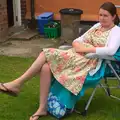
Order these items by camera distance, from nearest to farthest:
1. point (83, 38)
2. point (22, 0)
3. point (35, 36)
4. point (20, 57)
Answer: point (83, 38), point (20, 57), point (35, 36), point (22, 0)

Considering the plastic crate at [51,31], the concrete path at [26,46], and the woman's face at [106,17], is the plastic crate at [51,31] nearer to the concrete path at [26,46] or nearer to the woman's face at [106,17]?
the concrete path at [26,46]

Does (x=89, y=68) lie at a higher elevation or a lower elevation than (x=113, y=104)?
higher

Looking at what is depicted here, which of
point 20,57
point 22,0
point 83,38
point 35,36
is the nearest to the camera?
point 83,38

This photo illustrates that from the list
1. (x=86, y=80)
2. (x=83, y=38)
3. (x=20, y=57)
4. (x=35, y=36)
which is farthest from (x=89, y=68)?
(x=35, y=36)

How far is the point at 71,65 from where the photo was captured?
4246 millimetres

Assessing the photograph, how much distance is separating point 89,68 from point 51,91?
502 millimetres

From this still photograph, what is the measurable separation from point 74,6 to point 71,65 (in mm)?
5220

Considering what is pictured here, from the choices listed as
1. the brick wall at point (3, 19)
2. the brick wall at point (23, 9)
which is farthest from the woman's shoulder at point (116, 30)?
→ the brick wall at point (23, 9)

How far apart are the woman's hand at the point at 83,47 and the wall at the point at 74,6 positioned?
476cm

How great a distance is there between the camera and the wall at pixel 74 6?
9.17 m

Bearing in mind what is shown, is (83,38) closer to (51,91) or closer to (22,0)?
(51,91)

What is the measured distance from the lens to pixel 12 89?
168 inches

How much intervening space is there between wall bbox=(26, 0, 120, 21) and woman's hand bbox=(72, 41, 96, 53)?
15.6 feet

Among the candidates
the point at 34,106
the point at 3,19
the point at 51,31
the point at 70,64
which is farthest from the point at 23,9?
the point at 70,64
